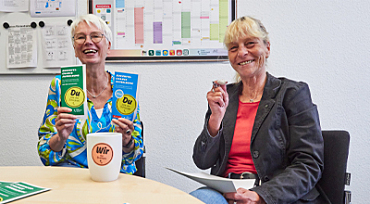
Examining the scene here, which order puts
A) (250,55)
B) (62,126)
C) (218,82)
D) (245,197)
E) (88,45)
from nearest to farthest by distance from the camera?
(245,197) < (62,126) < (218,82) < (250,55) < (88,45)

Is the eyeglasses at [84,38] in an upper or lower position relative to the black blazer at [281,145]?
upper

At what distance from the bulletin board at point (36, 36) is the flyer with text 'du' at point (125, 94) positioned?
116 centimetres

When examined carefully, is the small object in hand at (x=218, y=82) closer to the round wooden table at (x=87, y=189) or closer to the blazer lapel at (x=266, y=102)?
the blazer lapel at (x=266, y=102)

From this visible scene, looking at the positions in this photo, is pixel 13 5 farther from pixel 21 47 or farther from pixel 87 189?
pixel 87 189

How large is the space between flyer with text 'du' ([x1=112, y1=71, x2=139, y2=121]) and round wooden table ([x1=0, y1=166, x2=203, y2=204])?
265 mm

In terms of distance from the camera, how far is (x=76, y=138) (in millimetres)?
1283

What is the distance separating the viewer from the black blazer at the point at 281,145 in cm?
100

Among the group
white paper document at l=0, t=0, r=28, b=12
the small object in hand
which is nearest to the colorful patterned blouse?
the small object in hand

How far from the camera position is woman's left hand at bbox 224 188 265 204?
92cm

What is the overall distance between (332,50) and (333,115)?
441 millimetres

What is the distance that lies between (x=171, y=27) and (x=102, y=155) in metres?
1.38

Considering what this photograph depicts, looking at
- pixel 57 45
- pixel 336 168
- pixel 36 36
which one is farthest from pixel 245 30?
pixel 36 36

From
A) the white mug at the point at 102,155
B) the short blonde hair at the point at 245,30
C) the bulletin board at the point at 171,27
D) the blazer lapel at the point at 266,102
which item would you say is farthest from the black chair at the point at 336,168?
the bulletin board at the point at 171,27

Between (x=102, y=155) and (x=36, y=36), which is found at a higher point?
(x=36, y=36)
